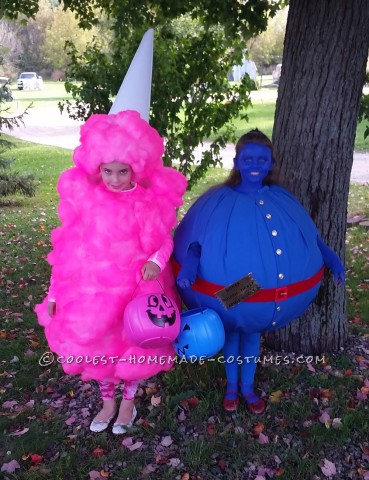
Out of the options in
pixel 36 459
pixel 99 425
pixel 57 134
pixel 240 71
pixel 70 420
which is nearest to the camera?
pixel 36 459

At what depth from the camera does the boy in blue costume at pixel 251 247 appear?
2701mm

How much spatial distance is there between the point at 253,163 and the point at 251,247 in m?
0.45

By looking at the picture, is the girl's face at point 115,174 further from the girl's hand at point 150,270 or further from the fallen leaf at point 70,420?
the fallen leaf at point 70,420

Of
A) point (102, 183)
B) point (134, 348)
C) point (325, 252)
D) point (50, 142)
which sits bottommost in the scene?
point (50, 142)

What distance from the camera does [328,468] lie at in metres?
2.95

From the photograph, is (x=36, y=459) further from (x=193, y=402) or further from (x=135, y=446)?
(x=193, y=402)

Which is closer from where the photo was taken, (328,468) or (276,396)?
(328,468)

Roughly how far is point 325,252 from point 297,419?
109 centimetres

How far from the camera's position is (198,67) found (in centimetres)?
581

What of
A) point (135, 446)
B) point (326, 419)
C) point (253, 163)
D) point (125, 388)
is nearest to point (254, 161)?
point (253, 163)

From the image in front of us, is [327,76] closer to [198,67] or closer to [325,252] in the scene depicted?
[325,252]

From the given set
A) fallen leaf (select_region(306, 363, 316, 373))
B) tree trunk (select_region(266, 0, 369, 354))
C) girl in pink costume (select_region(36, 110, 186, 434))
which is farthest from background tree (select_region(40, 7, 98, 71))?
girl in pink costume (select_region(36, 110, 186, 434))

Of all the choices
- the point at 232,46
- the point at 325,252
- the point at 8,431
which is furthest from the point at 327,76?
the point at 8,431

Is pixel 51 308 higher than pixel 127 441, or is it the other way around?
pixel 51 308
